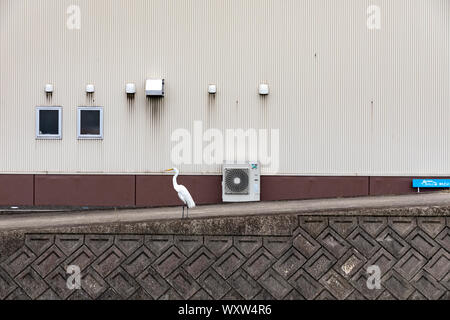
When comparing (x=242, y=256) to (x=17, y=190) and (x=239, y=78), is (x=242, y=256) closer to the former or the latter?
(x=239, y=78)

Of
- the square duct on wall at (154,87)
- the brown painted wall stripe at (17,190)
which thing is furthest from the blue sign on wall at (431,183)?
the brown painted wall stripe at (17,190)

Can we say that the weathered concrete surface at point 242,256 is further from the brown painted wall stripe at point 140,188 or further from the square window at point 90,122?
the square window at point 90,122

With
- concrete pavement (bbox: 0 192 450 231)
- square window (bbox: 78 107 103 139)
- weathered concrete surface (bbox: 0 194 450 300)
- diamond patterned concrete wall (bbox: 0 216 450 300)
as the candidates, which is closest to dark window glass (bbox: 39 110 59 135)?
square window (bbox: 78 107 103 139)

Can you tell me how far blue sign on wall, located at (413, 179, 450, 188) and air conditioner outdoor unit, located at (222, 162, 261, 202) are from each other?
167 inches

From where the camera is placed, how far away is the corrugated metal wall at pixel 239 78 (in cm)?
1173

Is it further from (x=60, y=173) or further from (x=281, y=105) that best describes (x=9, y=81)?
(x=281, y=105)

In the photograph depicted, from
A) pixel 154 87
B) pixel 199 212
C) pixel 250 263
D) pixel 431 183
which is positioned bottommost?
pixel 250 263

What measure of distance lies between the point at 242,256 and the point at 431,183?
7.28 m

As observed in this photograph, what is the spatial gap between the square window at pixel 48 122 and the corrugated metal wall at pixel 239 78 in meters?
0.17

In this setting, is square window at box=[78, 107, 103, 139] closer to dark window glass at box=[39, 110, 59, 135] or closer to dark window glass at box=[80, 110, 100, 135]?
dark window glass at box=[80, 110, 100, 135]

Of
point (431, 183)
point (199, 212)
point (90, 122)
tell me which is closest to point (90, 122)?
point (90, 122)

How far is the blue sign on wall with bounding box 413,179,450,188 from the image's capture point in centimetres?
1166

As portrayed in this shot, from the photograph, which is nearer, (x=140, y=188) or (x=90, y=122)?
(x=140, y=188)

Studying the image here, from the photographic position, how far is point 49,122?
39.1 ft
